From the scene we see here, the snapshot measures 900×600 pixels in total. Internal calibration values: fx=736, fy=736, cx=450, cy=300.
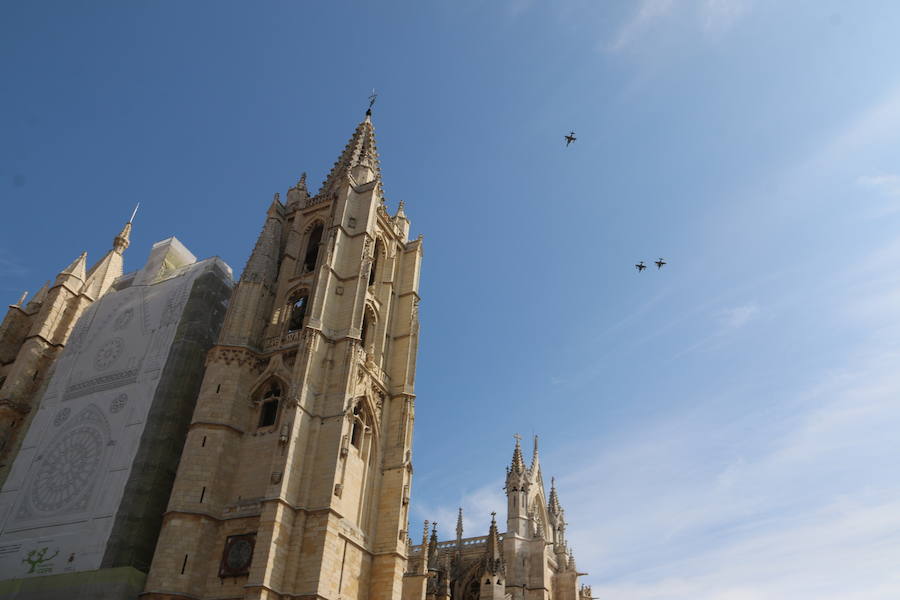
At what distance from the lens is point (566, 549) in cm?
4528

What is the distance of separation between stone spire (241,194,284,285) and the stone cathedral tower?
7cm

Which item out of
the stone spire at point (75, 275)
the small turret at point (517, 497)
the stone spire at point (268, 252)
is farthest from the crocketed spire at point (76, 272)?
the small turret at point (517, 497)

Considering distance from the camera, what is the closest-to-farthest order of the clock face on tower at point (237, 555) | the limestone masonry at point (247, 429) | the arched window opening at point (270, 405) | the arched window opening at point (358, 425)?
the clock face on tower at point (237, 555) < the limestone masonry at point (247, 429) < the arched window opening at point (270, 405) < the arched window opening at point (358, 425)

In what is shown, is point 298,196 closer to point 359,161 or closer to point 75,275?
point 359,161

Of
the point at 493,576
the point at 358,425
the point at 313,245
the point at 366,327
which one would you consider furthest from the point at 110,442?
the point at 493,576

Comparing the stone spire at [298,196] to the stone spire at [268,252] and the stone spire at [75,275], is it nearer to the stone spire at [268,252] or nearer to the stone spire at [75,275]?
the stone spire at [268,252]

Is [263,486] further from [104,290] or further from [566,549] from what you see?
[566,549]

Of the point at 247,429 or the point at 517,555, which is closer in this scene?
the point at 247,429

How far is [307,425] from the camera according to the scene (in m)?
26.4

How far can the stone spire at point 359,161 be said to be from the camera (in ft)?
120

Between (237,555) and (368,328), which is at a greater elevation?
(368,328)

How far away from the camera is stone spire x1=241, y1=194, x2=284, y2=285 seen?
3206cm

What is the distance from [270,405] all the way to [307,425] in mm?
3112

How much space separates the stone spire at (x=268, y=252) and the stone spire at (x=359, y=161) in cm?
309
